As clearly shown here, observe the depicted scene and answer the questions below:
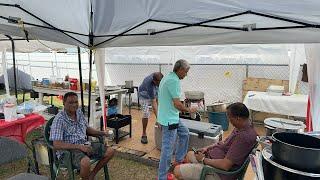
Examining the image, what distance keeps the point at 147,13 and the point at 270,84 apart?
5096 mm

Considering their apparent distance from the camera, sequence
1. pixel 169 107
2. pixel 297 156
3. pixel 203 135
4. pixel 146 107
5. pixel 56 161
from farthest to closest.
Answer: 1. pixel 146 107
2. pixel 203 135
3. pixel 169 107
4. pixel 56 161
5. pixel 297 156

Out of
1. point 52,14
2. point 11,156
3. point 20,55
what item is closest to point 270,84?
point 52,14

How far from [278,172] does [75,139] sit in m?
2.56

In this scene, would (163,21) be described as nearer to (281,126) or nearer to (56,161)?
(281,126)

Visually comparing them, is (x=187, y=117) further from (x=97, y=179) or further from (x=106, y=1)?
(x=106, y=1)

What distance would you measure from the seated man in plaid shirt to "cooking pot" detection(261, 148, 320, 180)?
7.04ft

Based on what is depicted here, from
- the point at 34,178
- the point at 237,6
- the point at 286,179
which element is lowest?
the point at 34,178

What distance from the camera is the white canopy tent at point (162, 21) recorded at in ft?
7.63

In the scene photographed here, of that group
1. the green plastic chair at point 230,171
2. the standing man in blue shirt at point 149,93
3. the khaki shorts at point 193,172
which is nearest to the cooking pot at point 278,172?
the green plastic chair at point 230,171

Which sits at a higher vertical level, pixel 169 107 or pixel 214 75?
pixel 214 75

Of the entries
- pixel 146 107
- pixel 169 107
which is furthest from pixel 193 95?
pixel 169 107

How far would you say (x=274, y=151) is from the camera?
68.2 inches

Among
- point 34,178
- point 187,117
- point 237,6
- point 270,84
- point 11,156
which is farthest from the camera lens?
point 270,84

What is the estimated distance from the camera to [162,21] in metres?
2.89
